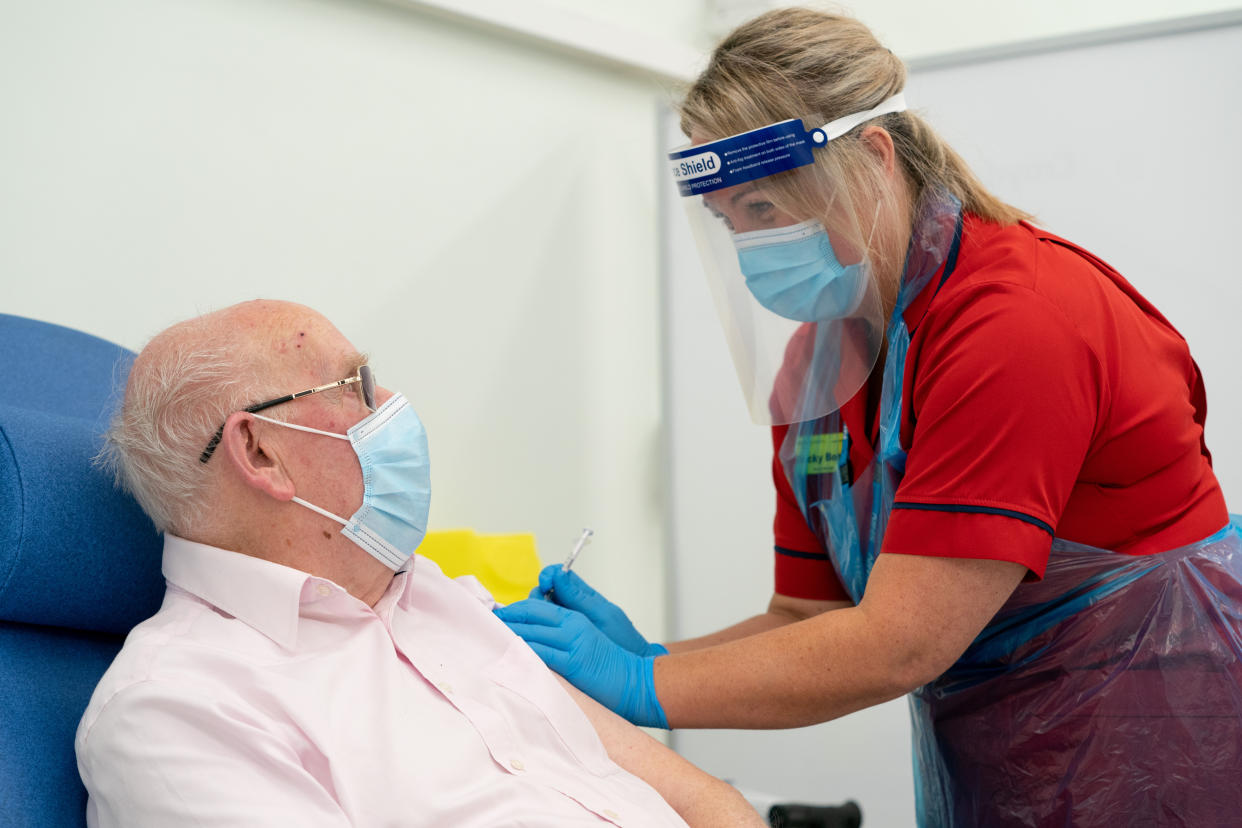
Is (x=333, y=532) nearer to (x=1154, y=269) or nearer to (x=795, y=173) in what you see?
(x=795, y=173)

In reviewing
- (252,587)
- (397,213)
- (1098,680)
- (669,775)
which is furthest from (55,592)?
(397,213)

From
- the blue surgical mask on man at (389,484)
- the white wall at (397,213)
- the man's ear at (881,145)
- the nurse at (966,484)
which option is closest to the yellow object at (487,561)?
the white wall at (397,213)

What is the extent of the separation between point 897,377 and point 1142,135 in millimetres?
1518

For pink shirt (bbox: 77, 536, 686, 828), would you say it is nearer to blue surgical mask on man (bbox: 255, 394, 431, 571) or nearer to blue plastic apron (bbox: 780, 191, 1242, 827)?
blue surgical mask on man (bbox: 255, 394, 431, 571)

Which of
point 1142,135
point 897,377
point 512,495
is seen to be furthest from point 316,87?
point 1142,135

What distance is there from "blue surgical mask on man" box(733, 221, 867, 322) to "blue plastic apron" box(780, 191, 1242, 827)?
0.08m

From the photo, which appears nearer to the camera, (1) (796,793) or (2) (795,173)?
(2) (795,173)

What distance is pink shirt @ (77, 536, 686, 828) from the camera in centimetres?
100

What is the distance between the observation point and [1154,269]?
2.47 meters

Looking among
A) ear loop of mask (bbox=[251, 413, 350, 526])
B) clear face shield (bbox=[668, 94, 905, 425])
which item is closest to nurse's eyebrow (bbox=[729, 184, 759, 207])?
clear face shield (bbox=[668, 94, 905, 425])

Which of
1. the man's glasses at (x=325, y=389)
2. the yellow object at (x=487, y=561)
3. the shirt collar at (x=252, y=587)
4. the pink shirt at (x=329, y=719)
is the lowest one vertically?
the yellow object at (x=487, y=561)

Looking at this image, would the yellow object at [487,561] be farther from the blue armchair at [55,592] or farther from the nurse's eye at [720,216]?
the nurse's eye at [720,216]

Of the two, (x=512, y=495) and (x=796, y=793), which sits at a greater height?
(x=512, y=495)

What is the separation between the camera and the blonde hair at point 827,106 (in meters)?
1.32
